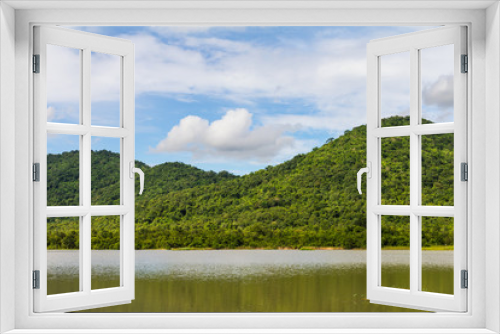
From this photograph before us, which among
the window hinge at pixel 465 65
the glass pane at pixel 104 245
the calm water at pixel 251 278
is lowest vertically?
the calm water at pixel 251 278

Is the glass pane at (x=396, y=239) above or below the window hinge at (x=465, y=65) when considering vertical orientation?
below

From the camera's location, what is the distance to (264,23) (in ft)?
8.29

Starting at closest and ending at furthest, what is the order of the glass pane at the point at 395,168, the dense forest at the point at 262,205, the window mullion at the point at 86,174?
the window mullion at the point at 86,174
the glass pane at the point at 395,168
the dense forest at the point at 262,205

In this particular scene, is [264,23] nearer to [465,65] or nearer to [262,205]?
[465,65]

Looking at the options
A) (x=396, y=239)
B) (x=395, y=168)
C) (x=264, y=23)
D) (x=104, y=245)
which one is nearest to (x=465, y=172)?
(x=264, y=23)

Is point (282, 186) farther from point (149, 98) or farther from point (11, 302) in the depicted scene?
point (11, 302)

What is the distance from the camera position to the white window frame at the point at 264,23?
7.91ft

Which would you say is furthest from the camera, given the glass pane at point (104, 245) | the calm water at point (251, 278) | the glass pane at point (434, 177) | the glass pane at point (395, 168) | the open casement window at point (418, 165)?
the calm water at point (251, 278)

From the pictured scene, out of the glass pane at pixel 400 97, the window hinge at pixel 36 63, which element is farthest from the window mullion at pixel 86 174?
the glass pane at pixel 400 97

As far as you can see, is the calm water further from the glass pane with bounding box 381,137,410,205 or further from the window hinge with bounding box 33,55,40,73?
the window hinge with bounding box 33,55,40,73

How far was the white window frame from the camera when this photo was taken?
2.41m

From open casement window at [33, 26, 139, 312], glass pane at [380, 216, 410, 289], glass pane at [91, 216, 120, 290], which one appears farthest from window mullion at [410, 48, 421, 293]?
glass pane at [91, 216, 120, 290]

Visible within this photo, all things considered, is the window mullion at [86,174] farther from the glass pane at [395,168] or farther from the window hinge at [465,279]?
the window hinge at [465,279]

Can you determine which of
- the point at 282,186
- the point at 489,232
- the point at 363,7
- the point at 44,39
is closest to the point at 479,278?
the point at 489,232
